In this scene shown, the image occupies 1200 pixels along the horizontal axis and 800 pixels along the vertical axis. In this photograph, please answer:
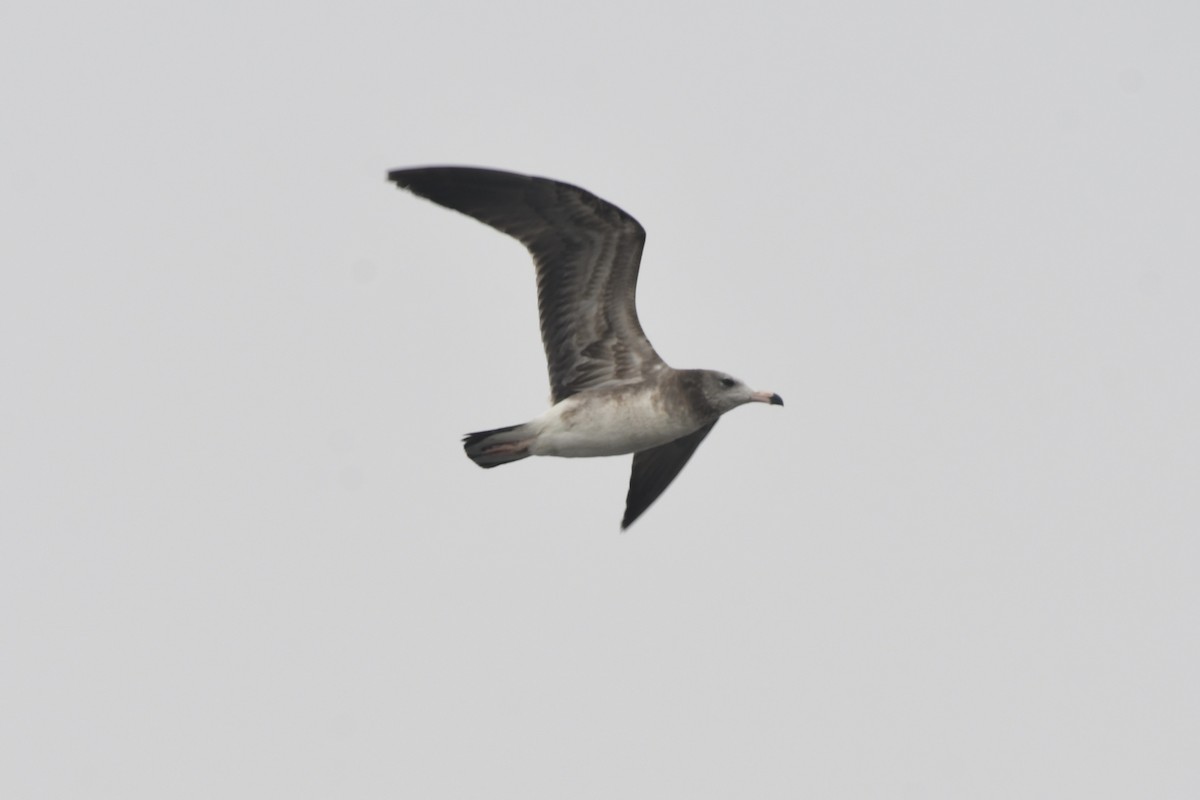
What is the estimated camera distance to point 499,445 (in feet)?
58.4

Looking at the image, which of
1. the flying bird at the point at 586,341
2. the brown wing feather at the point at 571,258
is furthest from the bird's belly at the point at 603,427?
the brown wing feather at the point at 571,258

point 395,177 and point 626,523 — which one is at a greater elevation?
point 395,177

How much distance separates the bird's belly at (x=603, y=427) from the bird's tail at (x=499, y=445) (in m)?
0.10

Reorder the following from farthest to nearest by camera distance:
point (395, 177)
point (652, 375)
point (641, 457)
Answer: point (641, 457) → point (652, 375) → point (395, 177)

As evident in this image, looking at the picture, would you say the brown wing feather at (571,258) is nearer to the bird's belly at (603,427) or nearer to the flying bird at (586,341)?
the flying bird at (586,341)

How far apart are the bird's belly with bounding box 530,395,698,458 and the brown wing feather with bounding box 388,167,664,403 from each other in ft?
0.98

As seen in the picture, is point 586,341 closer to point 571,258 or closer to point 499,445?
point 571,258

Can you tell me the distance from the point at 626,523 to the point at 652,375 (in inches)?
79.8

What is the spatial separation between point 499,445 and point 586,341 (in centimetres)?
116

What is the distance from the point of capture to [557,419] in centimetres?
1775

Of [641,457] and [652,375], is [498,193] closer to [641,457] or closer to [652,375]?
[652,375]

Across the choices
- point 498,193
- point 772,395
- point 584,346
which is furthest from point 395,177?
point 772,395

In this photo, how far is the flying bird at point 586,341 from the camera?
1723 centimetres

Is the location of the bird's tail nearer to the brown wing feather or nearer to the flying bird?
the flying bird
